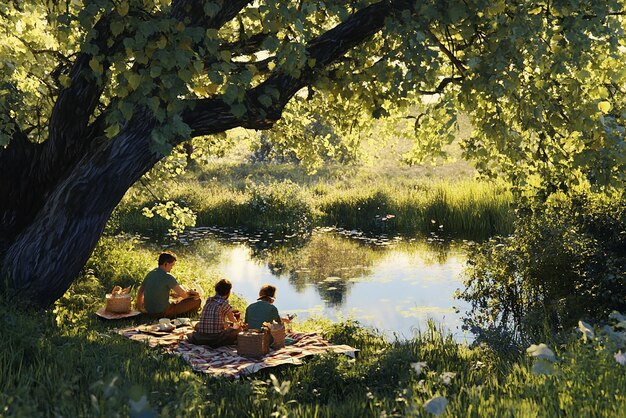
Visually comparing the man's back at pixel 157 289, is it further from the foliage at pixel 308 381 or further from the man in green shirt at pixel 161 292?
the foliage at pixel 308 381

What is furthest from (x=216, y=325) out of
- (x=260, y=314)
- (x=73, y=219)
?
(x=73, y=219)

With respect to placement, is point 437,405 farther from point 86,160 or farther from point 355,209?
point 355,209

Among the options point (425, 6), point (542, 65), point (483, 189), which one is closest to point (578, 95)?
point (542, 65)

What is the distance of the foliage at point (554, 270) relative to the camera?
33.9 feet

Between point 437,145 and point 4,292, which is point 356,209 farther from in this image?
point 4,292

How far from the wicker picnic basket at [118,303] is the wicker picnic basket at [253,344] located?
9.11 feet

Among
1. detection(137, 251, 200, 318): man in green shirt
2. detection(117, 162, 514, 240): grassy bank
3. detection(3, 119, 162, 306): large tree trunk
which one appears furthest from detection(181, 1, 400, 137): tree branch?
detection(117, 162, 514, 240): grassy bank

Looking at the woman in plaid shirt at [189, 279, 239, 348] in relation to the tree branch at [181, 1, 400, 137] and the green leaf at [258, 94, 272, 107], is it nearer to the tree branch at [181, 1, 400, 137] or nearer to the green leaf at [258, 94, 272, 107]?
the tree branch at [181, 1, 400, 137]

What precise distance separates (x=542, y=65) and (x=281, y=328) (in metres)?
4.73

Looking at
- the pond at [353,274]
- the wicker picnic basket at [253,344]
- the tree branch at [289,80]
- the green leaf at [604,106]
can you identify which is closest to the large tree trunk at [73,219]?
the tree branch at [289,80]

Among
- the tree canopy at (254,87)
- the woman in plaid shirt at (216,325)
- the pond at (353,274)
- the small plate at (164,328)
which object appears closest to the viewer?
the tree canopy at (254,87)

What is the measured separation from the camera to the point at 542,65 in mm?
8109

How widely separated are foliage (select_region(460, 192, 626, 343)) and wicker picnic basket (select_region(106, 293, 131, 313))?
210 inches

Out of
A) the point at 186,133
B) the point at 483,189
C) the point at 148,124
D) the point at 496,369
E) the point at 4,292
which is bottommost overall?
the point at 496,369
